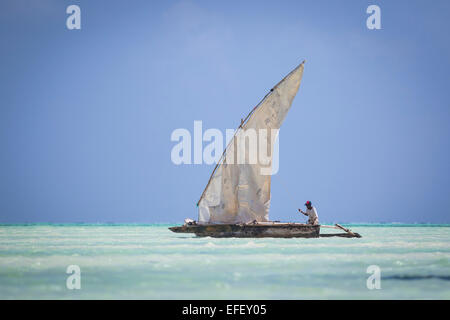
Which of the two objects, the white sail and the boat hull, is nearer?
the boat hull

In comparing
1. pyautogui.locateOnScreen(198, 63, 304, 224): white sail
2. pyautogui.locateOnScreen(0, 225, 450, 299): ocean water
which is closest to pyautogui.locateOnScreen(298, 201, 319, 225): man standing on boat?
pyautogui.locateOnScreen(198, 63, 304, 224): white sail

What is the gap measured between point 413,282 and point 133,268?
8.45 meters

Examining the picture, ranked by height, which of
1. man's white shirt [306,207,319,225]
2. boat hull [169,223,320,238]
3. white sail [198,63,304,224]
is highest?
white sail [198,63,304,224]

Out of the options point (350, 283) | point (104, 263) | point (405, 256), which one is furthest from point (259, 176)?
point (350, 283)

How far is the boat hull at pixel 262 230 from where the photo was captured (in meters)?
27.6

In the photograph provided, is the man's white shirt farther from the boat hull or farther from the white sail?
the white sail

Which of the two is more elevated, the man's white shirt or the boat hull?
the man's white shirt

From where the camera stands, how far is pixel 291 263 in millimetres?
16828

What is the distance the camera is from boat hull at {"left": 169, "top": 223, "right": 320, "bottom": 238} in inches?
1086

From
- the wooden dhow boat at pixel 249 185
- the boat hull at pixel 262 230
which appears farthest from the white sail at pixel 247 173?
the boat hull at pixel 262 230

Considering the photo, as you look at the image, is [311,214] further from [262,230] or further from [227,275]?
[227,275]

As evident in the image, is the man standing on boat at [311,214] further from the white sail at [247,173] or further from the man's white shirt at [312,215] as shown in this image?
the white sail at [247,173]
